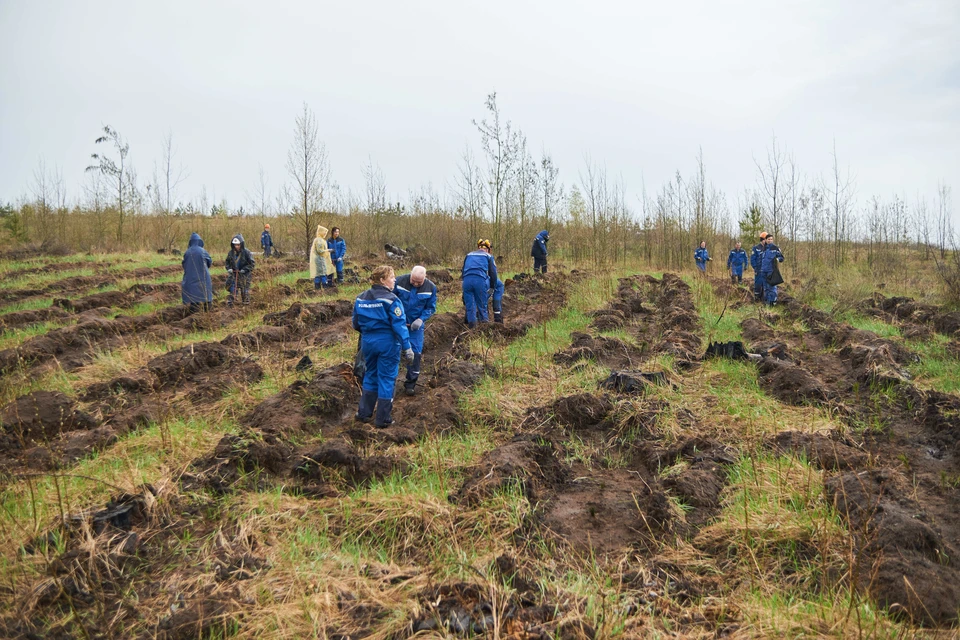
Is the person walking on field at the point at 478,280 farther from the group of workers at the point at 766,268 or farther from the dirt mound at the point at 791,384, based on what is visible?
the group of workers at the point at 766,268

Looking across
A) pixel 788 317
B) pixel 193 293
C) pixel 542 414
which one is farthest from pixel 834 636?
pixel 193 293

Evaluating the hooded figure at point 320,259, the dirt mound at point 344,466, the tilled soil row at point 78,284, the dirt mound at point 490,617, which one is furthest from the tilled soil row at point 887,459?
the tilled soil row at point 78,284

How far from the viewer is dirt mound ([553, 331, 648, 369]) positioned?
8281 mm

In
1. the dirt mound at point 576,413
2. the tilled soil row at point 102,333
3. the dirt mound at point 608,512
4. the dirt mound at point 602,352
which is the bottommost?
the dirt mound at point 608,512

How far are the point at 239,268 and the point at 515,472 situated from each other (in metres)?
9.86

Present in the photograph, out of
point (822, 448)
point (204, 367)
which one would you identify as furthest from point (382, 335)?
point (822, 448)

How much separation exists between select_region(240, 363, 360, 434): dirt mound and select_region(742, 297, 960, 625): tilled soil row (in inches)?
176

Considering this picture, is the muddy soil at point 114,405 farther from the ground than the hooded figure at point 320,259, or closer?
closer

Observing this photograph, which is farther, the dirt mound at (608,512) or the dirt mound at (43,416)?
the dirt mound at (43,416)

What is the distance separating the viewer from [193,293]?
11430 mm

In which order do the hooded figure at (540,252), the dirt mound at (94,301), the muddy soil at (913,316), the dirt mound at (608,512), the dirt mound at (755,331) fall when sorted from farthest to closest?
the hooded figure at (540,252) < the dirt mound at (94,301) < the muddy soil at (913,316) < the dirt mound at (755,331) < the dirt mound at (608,512)

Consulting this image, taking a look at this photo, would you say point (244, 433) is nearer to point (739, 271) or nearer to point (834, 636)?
point (834, 636)

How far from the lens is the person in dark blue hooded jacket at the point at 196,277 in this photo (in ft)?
36.6

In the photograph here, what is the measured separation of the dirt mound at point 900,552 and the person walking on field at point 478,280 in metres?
6.56
